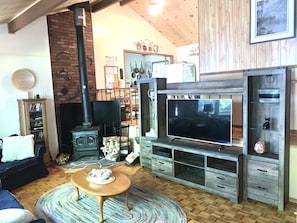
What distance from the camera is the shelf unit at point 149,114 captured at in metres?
4.28

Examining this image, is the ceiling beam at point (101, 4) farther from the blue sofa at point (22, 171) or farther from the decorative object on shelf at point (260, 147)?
the decorative object on shelf at point (260, 147)

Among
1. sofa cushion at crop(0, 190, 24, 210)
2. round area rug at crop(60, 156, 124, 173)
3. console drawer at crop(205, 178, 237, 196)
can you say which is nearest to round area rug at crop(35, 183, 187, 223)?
sofa cushion at crop(0, 190, 24, 210)

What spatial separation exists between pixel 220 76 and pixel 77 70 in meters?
3.29

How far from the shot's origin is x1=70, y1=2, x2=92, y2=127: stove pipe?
4.97 meters

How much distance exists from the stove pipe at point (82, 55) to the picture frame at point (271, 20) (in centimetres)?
331

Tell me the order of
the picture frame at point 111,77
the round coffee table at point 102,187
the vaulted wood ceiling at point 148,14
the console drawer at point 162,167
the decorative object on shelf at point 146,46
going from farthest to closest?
the decorative object on shelf at point 146,46, the picture frame at point 111,77, the console drawer at point 162,167, the vaulted wood ceiling at point 148,14, the round coffee table at point 102,187

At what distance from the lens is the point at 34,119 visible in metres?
4.78

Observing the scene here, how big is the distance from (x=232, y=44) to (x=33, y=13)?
303cm

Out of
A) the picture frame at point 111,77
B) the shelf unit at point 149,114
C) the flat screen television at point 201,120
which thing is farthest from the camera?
the picture frame at point 111,77

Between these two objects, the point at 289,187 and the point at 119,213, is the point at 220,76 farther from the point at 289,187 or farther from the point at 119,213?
the point at 119,213

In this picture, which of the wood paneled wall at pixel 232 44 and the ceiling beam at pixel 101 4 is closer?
the wood paneled wall at pixel 232 44

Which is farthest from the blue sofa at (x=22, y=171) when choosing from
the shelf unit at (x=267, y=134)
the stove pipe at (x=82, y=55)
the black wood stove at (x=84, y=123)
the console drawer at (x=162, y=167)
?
the shelf unit at (x=267, y=134)

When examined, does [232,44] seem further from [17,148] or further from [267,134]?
[17,148]

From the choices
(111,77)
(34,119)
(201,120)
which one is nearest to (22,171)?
(34,119)
